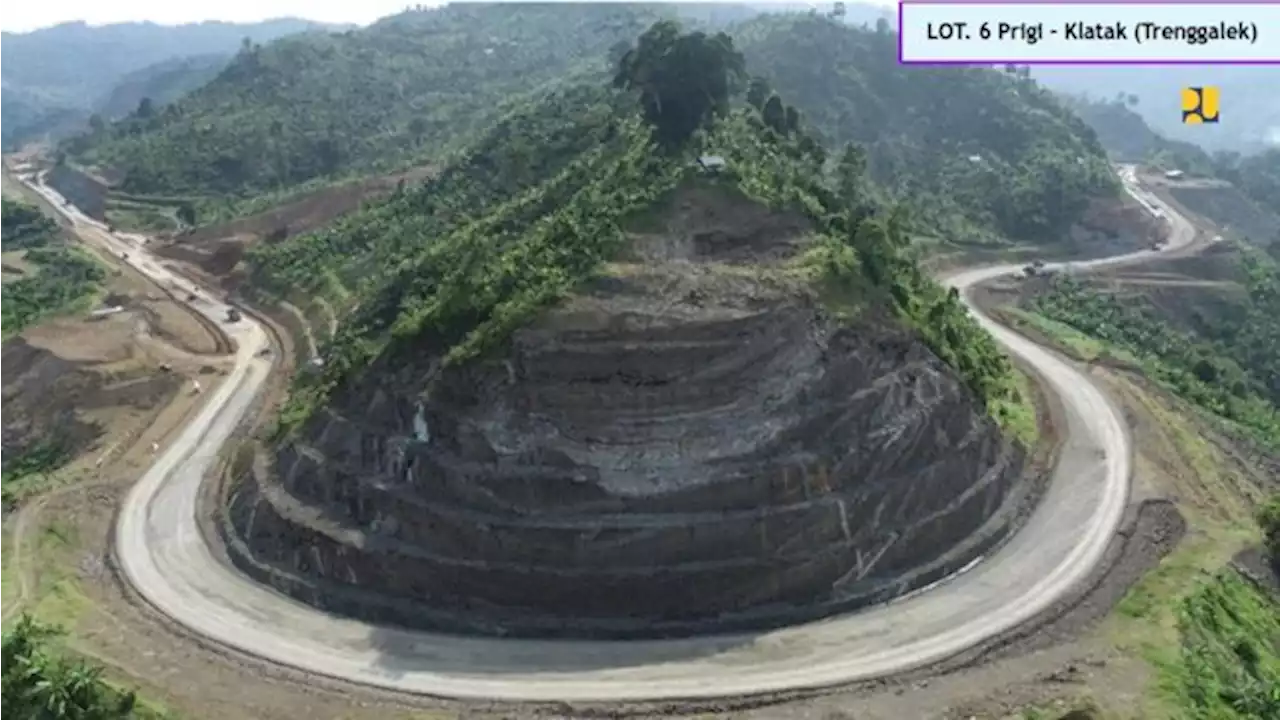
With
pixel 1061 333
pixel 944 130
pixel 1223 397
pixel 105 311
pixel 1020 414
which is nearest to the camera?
pixel 1020 414

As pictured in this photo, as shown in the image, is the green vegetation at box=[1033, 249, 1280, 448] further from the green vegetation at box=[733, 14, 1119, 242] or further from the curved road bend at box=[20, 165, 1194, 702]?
the curved road bend at box=[20, 165, 1194, 702]

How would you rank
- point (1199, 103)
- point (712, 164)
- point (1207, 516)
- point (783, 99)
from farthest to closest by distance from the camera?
point (783, 99) → point (712, 164) → point (1207, 516) → point (1199, 103)

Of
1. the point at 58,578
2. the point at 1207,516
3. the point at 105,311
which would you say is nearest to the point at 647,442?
the point at 58,578

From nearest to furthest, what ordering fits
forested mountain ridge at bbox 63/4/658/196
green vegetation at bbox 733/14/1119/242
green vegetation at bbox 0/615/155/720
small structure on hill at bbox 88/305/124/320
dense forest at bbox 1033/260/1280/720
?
green vegetation at bbox 0/615/155/720 → dense forest at bbox 1033/260/1280/720 → small structure on hill at bbox 88/305/124/320 → green vegetation at bbox 733/14/1119/242 → forested mountain ridge at bbox 63/4/658/196

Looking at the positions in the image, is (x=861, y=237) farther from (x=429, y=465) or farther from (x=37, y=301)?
(x=37, y=301)

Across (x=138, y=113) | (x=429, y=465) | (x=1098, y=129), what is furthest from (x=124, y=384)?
(x=1098, y=129)

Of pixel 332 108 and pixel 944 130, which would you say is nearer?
pixel 944 130

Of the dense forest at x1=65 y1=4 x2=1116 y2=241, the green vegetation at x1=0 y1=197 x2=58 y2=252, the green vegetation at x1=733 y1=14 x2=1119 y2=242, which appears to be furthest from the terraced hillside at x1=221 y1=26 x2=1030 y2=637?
the green vegetation at x1=0 y1=197 x2=58 y2=252

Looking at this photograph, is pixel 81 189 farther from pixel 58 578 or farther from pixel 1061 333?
pixel 1061 333
